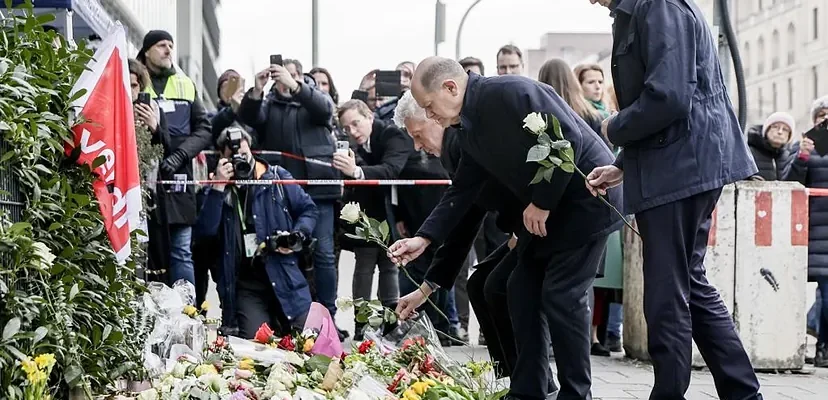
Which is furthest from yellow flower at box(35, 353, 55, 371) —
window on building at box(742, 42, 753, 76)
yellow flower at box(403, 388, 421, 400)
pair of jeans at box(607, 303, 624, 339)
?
window on building at box(742, 42, 753, 76)

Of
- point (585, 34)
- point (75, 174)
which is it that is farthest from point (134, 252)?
point (585, 34)

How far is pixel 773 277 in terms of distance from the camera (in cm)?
855

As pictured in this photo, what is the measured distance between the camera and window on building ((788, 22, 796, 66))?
7869 centimetres

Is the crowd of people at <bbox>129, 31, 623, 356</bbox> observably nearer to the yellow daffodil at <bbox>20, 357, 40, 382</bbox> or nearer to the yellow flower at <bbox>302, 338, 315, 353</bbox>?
the yellow flower at <bbox>302, 338, 315, 353</bbox>

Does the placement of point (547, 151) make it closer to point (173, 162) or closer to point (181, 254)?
point (181, 254)

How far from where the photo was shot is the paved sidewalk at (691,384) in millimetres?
7312

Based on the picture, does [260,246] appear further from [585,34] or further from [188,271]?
[585,34]

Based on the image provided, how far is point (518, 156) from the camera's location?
18.7ft

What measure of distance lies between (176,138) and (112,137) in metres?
4.98

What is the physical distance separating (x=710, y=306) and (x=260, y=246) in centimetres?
445

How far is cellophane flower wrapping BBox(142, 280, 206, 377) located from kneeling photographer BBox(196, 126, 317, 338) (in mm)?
2248

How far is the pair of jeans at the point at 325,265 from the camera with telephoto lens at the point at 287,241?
31.3 inches

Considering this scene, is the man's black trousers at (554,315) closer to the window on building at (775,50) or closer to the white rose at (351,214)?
the white rose at (351,214)

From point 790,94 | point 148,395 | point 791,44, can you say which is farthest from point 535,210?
point 791,44
